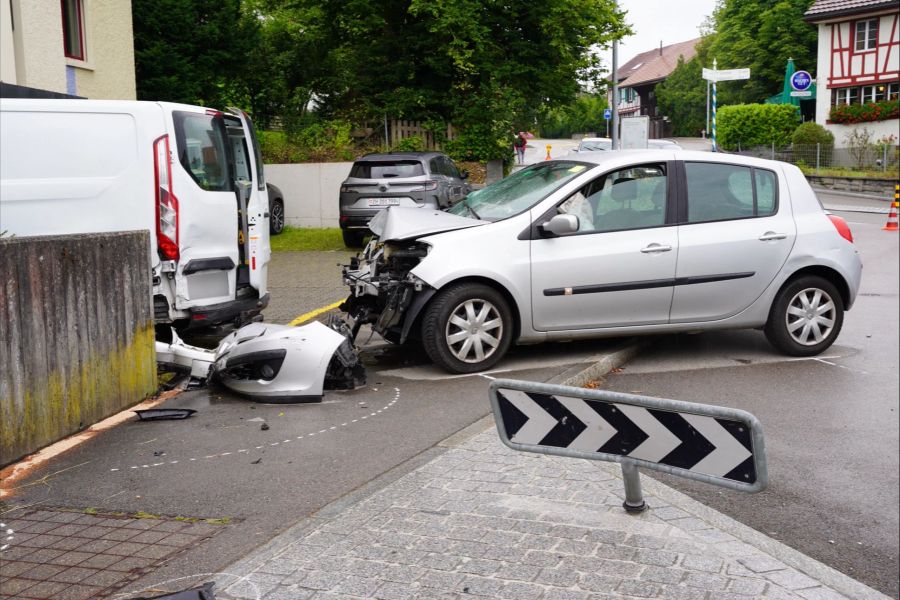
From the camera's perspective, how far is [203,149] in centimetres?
797

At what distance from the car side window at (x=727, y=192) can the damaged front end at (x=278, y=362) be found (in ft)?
10.5

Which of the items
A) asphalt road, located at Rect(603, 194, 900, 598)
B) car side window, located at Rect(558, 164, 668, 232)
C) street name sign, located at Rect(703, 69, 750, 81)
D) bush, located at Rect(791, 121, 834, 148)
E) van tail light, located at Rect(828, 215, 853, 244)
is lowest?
asphalt road, located at Rect(603, 194, 900, 598)

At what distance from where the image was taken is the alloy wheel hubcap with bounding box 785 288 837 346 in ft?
26.8

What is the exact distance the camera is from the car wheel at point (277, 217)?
67.2 ft

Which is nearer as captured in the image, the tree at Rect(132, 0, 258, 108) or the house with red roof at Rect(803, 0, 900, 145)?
the house with red roof at Rect(803, 0, 900, 145)

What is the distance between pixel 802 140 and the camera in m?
4.46

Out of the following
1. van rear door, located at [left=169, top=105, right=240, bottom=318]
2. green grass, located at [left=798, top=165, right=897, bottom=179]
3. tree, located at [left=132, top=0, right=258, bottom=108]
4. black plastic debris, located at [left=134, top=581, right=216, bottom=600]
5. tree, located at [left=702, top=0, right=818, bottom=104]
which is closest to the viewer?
tree, located at [left=702, top=0, right=818, bottom=104]

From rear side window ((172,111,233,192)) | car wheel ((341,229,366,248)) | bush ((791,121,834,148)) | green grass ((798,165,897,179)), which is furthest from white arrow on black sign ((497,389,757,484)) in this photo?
car wheel ((341,229,366,248))

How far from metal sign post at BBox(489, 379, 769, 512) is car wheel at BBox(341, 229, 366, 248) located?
44.7ft

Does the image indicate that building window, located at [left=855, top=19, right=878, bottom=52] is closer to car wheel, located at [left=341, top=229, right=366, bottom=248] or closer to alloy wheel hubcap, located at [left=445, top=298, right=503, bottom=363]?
alloy wheel hubcap, located at [left=445, top=298, right=503, bottom=363]

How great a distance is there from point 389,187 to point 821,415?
448 inches

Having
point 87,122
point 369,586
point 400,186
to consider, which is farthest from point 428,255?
point 400,186

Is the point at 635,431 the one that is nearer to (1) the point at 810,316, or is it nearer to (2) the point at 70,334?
(2) the point at 70,334

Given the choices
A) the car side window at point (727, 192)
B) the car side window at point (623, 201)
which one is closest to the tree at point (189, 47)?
the car side window at point (623, 201)
